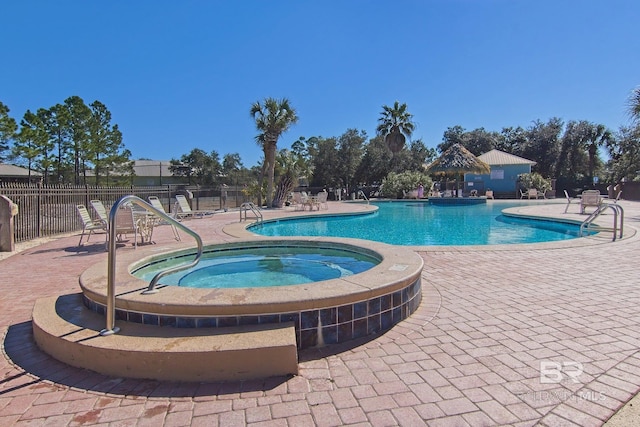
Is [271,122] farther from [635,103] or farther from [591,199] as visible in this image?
[635,103]

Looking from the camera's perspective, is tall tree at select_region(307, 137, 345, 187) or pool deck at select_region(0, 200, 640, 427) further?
tall tree at select_region(307, 137, 345, 187)

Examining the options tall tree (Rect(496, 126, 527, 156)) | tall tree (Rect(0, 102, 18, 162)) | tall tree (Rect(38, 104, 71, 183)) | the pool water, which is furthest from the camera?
tall tree (Rect(496, 126, 527, 156))

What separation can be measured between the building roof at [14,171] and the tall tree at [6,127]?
4.66 meters

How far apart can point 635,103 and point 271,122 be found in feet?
59.7

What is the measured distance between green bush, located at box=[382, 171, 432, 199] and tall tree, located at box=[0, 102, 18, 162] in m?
24.2

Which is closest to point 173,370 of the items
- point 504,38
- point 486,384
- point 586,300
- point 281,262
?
point 486,384

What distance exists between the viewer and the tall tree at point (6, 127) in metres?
18.4

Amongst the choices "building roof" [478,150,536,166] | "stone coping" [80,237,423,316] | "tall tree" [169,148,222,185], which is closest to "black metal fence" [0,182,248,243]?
"stone coping" [80,237,423,316]

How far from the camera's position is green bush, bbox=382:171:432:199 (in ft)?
92.1

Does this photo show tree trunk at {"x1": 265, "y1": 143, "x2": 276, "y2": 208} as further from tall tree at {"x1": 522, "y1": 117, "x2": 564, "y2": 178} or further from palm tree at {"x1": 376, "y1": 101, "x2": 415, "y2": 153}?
tall tree at {"x1": 522, "y1": 117, "x2": 564, "y2": 178}

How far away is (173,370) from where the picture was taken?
2389 millimetres

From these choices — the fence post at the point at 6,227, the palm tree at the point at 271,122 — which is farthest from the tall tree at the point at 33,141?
the fence post at the point at 6,227

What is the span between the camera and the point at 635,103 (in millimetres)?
16938

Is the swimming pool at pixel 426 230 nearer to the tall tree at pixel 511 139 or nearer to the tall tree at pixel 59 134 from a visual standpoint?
the tall tree at pixel 59 134
